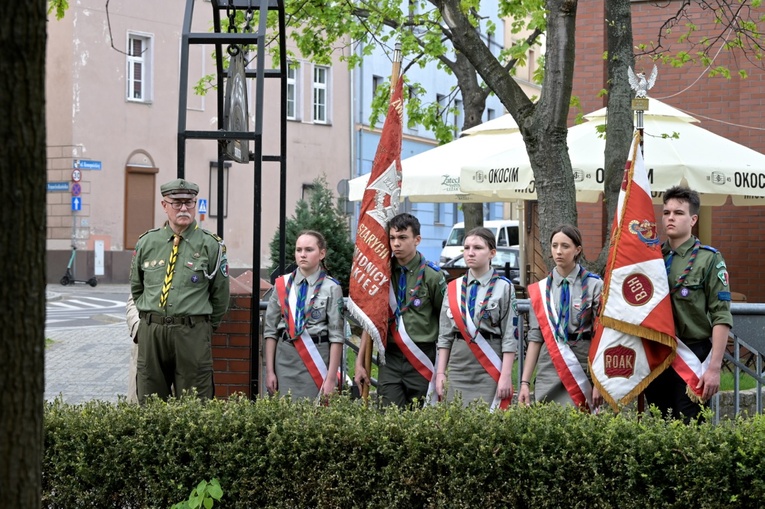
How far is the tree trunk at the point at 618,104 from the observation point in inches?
328

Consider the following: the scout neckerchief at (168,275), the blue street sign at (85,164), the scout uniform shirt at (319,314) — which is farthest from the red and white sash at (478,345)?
the blue street sign at (85,164)

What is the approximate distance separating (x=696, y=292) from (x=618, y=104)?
2725 mm

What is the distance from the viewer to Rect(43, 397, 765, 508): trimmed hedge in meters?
4.46

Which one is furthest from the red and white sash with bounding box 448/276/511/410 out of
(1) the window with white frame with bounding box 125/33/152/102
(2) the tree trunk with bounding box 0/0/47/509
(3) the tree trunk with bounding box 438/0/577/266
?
(1) the window with white frame with bounding box 125/33/152/102

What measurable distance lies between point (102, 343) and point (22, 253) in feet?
51.0

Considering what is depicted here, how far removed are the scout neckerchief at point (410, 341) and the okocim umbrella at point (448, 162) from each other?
477 cm

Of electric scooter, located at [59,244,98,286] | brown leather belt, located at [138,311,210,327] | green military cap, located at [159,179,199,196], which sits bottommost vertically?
electric scooter, located at [59,244,98,286]

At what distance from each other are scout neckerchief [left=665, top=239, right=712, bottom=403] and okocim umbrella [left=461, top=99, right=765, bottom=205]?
160 inches

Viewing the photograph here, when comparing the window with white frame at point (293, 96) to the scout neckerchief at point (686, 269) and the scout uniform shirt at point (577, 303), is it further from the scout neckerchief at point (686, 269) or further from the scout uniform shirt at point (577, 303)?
the scout neckerchief at point (686, 269)

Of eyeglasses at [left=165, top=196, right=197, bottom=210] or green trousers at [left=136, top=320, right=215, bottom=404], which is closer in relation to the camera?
green trousers at [left=136, top=320, right=215, bottom=404]

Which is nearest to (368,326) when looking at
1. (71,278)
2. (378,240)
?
(378,240)

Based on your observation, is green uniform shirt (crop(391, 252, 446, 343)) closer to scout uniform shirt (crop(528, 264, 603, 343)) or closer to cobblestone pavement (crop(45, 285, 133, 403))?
scout uniform shirt (crop(528, 264, 603, 343))

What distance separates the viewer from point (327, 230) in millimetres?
18422

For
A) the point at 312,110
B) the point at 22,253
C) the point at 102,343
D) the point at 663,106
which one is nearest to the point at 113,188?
the point at 312,110
